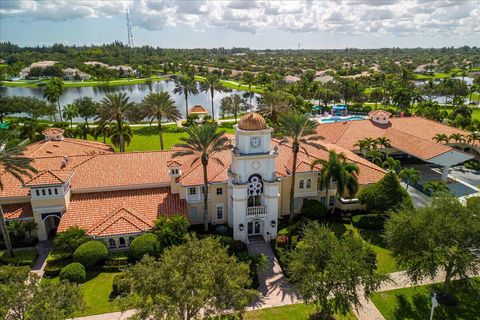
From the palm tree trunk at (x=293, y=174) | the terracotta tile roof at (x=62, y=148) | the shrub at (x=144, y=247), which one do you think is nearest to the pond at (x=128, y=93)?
the terracotta tile roof at (x=62, y=148)

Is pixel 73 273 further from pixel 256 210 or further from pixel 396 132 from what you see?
pixel 396 132

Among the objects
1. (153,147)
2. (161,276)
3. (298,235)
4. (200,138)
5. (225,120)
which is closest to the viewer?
(161,276)

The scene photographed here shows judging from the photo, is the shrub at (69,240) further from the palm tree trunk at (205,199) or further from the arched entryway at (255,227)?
the arched entryway at (255,227)

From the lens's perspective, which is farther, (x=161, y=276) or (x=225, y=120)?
(x=225, y=120)

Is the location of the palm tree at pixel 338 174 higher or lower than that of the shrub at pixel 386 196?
higher

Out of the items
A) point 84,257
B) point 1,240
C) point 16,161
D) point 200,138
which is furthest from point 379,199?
point 1,240

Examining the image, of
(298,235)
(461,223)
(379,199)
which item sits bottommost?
(298,235)

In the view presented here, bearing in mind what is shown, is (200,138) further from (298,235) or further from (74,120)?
(74,120)

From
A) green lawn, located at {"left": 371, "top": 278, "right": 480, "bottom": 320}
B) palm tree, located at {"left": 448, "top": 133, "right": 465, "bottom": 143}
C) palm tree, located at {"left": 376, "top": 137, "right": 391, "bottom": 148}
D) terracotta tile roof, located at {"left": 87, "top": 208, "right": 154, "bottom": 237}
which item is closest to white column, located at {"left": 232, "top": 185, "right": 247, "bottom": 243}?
terracotta tile roof, located at {"left": 87, "top": 208, "right": 154, "bottom": 237}
